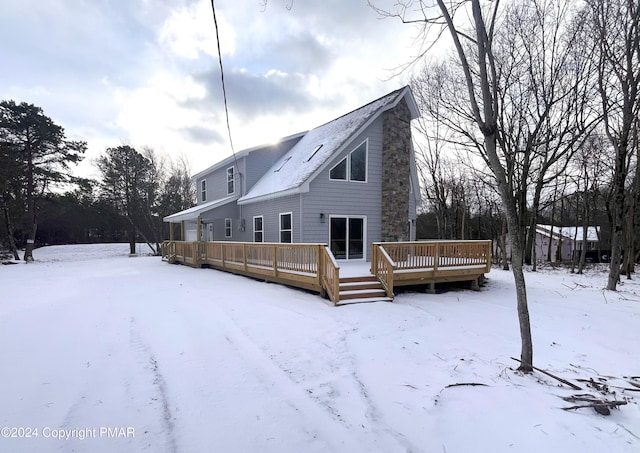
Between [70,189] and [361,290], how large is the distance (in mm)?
26149

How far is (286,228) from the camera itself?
1152 cm

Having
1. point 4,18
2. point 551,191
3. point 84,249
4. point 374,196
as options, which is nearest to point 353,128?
point 374,196

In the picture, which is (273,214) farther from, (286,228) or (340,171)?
(340,171)

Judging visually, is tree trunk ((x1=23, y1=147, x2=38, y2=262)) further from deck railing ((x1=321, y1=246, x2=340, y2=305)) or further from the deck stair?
the deck stair

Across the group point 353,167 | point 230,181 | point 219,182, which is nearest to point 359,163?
point 353,167

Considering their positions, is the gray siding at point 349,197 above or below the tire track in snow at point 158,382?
above

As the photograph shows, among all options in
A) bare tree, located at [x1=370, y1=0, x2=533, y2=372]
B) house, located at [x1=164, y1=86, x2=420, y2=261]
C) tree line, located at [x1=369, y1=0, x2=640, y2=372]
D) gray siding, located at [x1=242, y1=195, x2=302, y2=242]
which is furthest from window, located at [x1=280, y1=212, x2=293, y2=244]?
bare tree, located at [x1=370, y1=0, x2=533, y2=372]

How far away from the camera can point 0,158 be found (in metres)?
16.7

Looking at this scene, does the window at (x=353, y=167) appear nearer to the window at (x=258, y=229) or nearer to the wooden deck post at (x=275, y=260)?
the wooden deck post at (x=275, y=260)

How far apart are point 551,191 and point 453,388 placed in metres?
20.7

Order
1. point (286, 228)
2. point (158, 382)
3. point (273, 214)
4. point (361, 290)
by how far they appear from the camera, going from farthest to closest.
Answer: point (273, 214), point (286, 228), point (361, 290), point (158, 382)

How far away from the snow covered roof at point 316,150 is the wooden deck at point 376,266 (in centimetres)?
282

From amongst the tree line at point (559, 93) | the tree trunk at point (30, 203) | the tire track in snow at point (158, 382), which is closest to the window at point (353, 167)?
A: the tree line at point (559, 93)

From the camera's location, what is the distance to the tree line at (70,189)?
1778 cm
